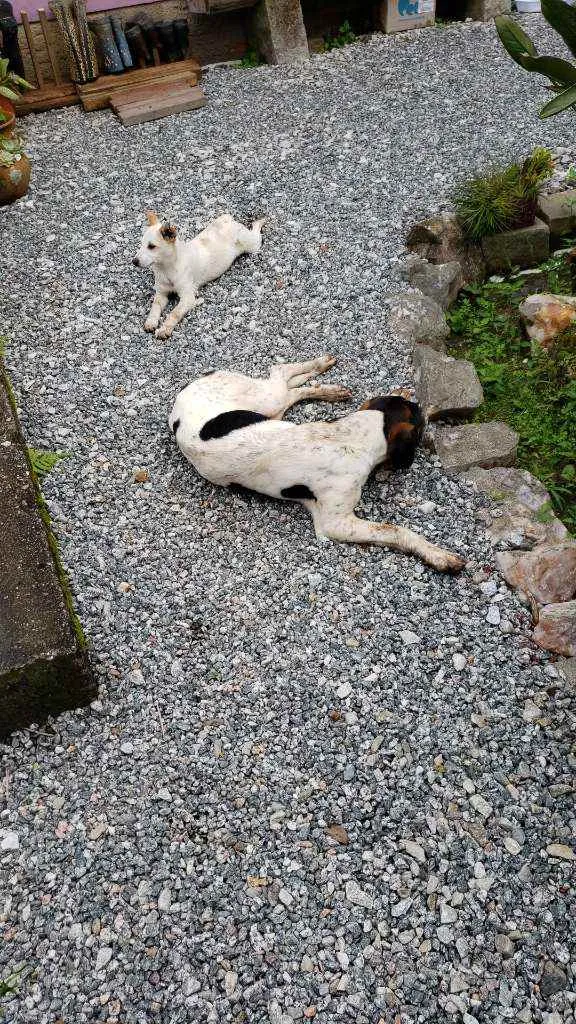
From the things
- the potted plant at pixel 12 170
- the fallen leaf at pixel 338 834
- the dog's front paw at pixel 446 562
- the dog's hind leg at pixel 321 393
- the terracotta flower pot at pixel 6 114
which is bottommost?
the fallen leaf at pixel 338 834

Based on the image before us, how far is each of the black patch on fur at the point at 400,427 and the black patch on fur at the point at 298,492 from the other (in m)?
0.50

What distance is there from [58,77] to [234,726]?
7651 mm

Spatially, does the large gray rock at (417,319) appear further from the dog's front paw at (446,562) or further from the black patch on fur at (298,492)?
the dog's front paw at (446,562)

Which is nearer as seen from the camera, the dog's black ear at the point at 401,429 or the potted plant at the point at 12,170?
the dog's black ear at the point at 401,429

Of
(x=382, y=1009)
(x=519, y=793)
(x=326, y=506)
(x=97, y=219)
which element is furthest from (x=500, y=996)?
(x=97, y=219)

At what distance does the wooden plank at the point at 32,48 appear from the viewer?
7754mm

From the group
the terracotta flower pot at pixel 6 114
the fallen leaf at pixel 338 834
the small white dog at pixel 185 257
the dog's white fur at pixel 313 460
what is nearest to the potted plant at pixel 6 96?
the terracotta flower pot at pixel 6 114

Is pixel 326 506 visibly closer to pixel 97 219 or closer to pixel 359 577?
pixel 359 577

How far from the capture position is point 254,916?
274 centimetres

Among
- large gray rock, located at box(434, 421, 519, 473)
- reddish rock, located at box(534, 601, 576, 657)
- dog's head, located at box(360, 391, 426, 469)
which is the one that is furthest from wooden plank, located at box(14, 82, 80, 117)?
reddish rock, located at box(534, 601, 576, 657)

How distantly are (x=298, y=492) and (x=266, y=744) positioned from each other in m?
1.36

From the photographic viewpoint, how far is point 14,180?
21.0ft

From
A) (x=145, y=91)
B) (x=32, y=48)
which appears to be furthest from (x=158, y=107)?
(x=32, y=48)

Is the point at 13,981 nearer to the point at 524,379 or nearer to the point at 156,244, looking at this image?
the point at 156,244
